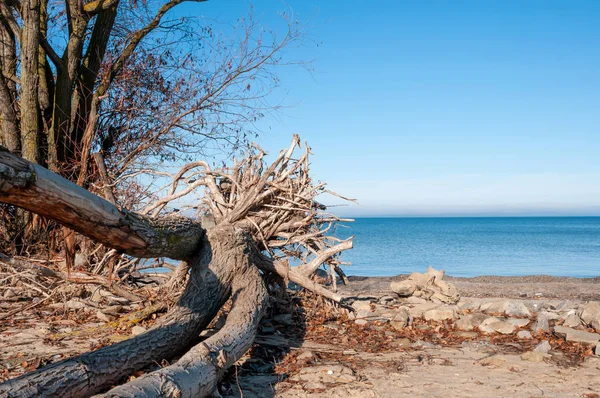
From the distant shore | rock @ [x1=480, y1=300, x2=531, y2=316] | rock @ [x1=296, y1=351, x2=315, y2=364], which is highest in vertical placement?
rock @ [x1=480, y1=300, x2=531, y2=316]

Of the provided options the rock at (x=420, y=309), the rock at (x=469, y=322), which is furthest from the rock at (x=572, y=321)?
the rock at (x=420, y=309)

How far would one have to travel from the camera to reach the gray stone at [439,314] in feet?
22.6

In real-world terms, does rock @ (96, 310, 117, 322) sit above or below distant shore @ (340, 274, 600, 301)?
above

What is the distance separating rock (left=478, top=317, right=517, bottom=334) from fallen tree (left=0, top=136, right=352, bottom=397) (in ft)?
5.97

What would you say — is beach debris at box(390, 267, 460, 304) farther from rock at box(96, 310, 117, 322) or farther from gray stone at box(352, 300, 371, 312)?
rock at box(96, 310, 117, 322)

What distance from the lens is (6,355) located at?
191 inches

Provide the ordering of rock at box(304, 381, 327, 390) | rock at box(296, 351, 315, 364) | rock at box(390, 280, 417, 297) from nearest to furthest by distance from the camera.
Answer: rock at box(304, 381, 327, 390) → rock at box(296, 351, 315, 364) → rock at box(390, 280, 417, 297)

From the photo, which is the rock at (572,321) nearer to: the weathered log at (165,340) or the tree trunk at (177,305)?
the tree trunk at (177,305)

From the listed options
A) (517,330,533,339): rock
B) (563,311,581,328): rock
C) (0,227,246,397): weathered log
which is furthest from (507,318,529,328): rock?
(0,227,246,397): weathered log

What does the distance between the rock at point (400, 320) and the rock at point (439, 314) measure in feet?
1.08

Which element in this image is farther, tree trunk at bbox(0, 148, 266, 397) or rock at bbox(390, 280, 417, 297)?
rock at bbox(390, 280, 417, 297)

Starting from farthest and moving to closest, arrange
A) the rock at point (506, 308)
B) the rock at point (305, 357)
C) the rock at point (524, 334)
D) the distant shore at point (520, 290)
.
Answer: the distant shore at point (520, 290) → the rock at point (506, 308) → the rock at point (524, 334) → the rock at point (305, 357)

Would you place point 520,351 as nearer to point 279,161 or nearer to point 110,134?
point 279,161

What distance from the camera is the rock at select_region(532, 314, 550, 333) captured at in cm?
632
